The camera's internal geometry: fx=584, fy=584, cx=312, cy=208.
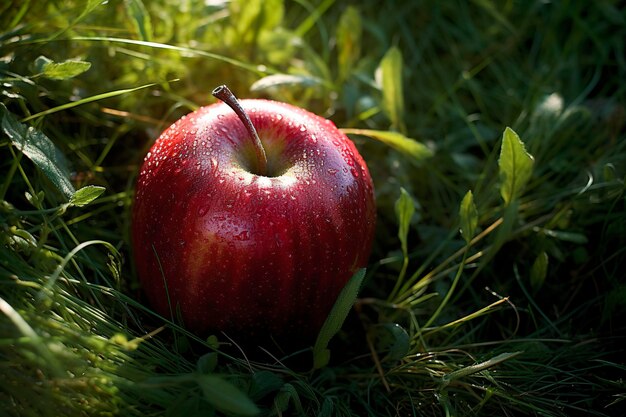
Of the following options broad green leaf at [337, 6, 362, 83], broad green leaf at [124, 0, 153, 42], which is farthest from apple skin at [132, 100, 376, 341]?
broad green leaf at [337, 6, 362, 83]

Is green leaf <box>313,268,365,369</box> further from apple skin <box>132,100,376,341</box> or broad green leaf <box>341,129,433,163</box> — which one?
broad green leaf <box>341,129,433,163</box>

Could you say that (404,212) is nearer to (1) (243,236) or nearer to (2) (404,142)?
(2) (404,142)

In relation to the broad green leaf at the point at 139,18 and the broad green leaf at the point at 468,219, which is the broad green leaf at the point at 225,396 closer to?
the broad green leaf at the point at 468,219

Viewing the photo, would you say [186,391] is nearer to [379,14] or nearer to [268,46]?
[268,46]

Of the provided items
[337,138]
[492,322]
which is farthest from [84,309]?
[492,322]

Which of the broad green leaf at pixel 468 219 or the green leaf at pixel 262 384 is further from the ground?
the broad green leaf at pixel 468 219

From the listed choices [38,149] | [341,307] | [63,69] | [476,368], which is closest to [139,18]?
[63,69]

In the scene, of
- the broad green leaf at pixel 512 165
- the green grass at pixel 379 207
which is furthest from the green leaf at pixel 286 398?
the broad green leaf at pixel 512 165
